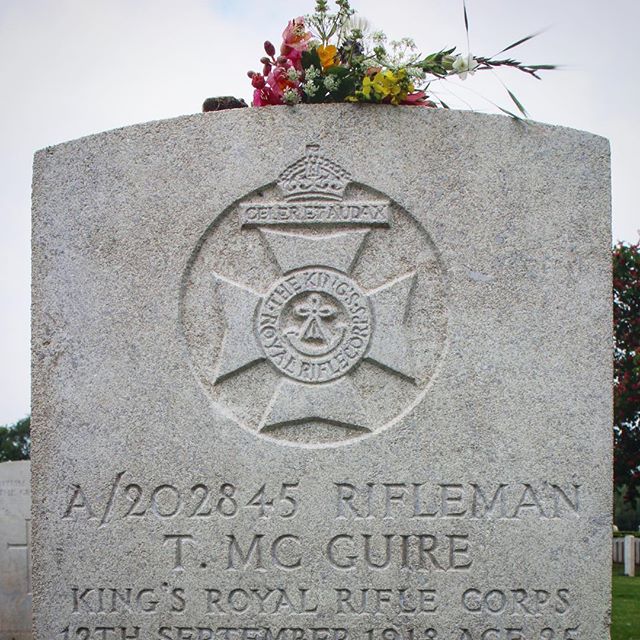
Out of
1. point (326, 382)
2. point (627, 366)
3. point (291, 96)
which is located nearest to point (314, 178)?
point (291, 96)

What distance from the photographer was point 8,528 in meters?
9.27

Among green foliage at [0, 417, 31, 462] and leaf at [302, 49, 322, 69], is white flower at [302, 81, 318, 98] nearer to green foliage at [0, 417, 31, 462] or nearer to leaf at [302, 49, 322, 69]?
leaf at [302, 49, 322, 69]

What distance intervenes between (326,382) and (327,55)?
159 cm

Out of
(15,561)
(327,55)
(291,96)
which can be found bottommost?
(15,561)

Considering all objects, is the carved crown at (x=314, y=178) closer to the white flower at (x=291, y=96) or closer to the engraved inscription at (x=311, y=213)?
the engraved inscription at (x=311, y=213)

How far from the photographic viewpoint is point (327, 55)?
4633 millimetres

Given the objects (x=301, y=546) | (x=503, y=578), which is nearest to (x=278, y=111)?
(x=301, y=546)

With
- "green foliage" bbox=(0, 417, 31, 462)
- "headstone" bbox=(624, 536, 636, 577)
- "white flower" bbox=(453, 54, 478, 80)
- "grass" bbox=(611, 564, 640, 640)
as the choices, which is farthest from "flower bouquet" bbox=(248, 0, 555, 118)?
"green foliage" bbox=(0, 417, 31, 462)

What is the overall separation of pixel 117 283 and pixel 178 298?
0.31 meters

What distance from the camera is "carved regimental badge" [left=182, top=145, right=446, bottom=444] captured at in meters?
4.46

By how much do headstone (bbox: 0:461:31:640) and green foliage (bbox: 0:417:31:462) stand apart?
26.8 meters

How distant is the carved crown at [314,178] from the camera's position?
451 centimetres

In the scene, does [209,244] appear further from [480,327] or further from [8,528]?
[8,528]

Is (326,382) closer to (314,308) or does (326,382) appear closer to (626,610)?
(314,308)
